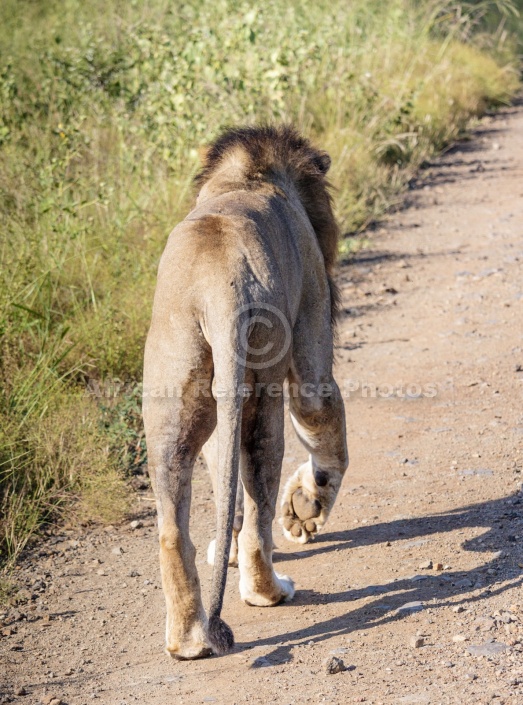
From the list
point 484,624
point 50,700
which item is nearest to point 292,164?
point 484,624

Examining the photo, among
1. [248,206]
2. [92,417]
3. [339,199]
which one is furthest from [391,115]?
[248,206]

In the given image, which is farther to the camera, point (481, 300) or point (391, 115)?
point (391, 115)

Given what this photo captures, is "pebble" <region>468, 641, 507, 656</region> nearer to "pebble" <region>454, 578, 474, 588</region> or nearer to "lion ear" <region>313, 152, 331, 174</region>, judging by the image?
"pebble" <region>454, 578, 474, 588</region>

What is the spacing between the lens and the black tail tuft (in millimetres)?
2883

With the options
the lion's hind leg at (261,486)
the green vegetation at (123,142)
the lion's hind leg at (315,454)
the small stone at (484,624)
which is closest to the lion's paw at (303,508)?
the lion's hind leg at (315,454)

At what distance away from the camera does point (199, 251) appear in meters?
3.03

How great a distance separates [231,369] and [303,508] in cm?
130

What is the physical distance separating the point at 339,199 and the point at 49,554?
4.50 meters

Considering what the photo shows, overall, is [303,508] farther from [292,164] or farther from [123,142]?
[123,142]

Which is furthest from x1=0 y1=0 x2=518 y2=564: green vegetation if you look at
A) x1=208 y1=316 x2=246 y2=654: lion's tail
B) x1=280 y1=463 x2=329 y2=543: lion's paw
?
x1=208 y1=316 x2=246 y2=654: lion's tail

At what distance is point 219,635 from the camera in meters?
2.91

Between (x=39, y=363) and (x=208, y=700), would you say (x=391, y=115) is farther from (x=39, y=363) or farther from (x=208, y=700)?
(x=208, y=700)

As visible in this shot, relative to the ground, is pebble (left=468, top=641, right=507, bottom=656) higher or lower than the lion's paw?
higher

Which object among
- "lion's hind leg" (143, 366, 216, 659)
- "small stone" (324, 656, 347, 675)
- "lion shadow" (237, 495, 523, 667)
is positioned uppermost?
"lion's hind leg" (143, 366, 216, 659)
